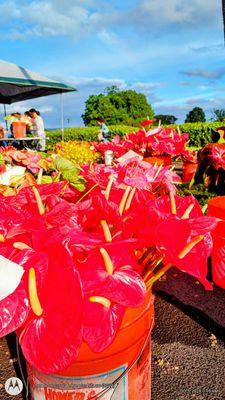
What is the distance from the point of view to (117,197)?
1.14 metres

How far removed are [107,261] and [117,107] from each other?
4224 centimetres

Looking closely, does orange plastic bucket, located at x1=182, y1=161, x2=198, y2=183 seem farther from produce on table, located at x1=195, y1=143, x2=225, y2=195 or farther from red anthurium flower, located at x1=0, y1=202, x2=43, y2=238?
red anthurium flower, located at x1=0, y1=202, x2=43, y2=238

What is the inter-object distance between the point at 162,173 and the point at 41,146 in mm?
12161

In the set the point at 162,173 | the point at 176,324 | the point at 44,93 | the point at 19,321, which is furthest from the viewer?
the point at 44,93

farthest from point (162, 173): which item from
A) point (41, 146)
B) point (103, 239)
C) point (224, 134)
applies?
point (41, 146)

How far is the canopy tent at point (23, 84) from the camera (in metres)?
12.0

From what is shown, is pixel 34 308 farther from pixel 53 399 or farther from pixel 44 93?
pixel 44 93

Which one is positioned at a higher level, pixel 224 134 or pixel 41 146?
pixel 224 134

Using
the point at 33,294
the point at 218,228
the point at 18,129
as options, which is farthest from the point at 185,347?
the point at 18,129

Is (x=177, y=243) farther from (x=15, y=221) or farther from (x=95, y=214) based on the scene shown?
(x=15, y=221)

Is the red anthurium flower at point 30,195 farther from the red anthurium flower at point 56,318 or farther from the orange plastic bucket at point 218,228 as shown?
the orange plastic bucket at point 218,228

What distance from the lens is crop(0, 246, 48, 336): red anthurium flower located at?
77cm

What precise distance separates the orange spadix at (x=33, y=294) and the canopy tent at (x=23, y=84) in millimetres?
11720

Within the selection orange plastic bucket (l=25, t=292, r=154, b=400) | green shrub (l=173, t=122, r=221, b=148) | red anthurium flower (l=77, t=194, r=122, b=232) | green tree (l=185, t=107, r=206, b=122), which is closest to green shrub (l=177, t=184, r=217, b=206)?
orange plastic bucket (l=25, t=292, r=154, b=400)
